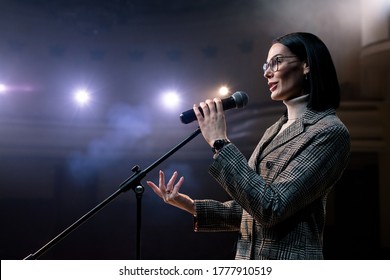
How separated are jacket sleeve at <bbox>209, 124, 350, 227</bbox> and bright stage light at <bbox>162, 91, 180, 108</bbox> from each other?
154 inches

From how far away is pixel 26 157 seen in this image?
489 centimetres

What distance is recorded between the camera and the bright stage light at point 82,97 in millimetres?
4652

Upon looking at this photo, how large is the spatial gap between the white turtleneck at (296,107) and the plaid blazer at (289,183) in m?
0.04

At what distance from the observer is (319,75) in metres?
1.02

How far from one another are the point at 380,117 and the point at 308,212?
3.53m

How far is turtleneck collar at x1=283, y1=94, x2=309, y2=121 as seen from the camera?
1065mm

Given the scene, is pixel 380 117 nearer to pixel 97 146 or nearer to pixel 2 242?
pixel 97 146

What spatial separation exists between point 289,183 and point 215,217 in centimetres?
39

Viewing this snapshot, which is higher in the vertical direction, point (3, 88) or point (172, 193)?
point (3, 88)

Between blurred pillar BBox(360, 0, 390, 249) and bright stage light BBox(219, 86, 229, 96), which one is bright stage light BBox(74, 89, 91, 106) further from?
blurred pillar BBox(360, 0, 390, 249)

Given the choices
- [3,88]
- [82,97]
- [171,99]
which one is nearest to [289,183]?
[171,99]

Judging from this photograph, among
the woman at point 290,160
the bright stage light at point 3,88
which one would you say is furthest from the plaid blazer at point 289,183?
the bright stage light at point 3,88

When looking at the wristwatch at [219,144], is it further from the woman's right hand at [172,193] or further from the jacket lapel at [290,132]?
the woman's right hand at [172,193]

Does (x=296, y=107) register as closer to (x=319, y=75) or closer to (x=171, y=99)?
(x=319, y=75)
